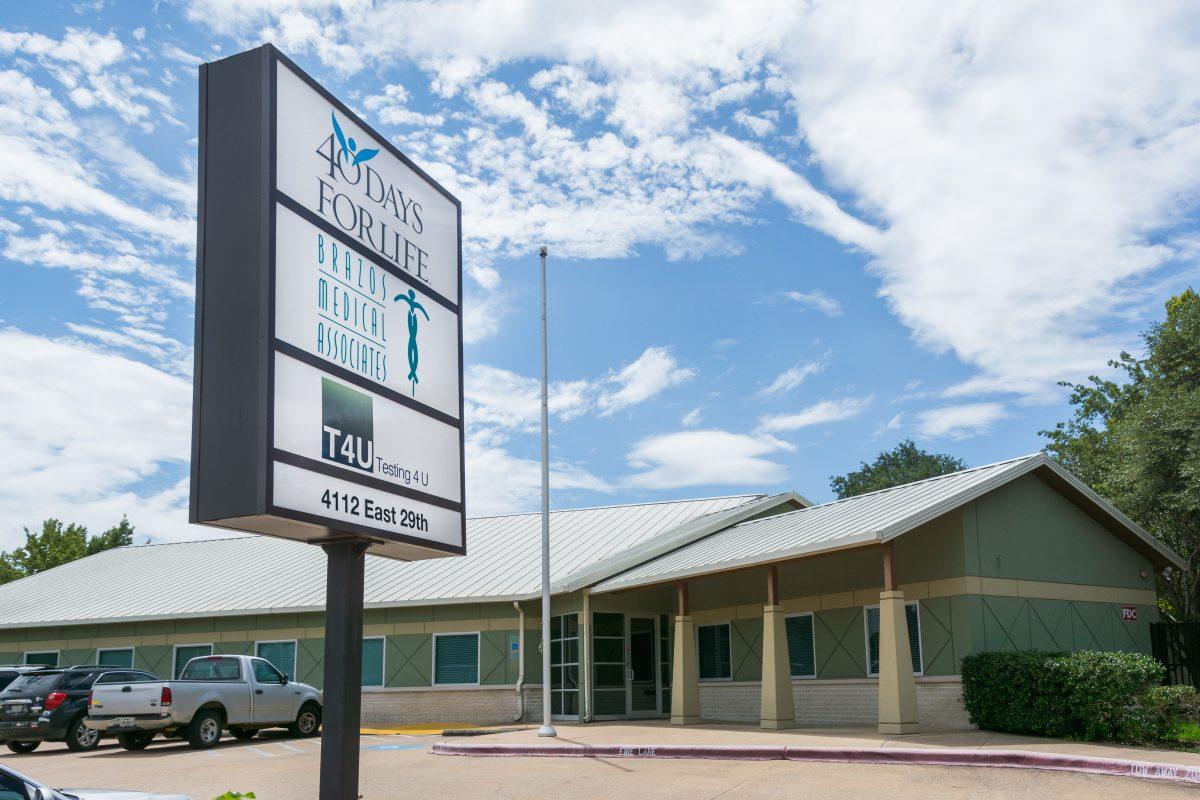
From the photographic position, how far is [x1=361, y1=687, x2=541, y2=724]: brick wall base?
995 inches

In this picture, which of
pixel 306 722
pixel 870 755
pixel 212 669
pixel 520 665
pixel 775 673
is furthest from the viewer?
pixel 520 665

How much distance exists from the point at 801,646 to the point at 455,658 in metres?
8.77

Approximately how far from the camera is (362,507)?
8281mm

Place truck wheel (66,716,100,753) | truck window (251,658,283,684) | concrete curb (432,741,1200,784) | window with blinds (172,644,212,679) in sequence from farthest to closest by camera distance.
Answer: window with blinds (172,644,212,679)
truck window (251,658,283,684)
truck wheel (66,716,100,753)
concrete curb (432,741,1200,784)

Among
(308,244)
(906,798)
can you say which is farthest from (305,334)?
(906,798)

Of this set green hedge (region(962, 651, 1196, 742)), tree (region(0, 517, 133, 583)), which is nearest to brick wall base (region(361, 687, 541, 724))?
green hedge (region(962, 651, 1196, 742))

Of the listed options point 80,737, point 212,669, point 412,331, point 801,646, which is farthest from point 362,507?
point 801,646

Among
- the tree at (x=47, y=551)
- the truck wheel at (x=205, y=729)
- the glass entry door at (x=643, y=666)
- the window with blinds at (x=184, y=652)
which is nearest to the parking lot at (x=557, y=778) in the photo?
the truck wheel at (x=205, y=729)

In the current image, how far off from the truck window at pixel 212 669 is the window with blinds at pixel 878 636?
11.7 metres

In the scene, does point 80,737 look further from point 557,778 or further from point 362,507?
point 362,507

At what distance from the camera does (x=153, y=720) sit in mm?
18422

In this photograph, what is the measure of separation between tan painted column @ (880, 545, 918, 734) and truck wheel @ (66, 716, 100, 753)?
14066 millimetres

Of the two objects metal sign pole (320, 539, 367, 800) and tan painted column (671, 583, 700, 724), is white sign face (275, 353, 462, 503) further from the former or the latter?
tan painted column (671, 583, 700, 724)

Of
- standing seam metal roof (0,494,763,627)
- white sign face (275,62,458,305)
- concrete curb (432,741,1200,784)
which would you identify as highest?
white sign face (275,62,458,305)
